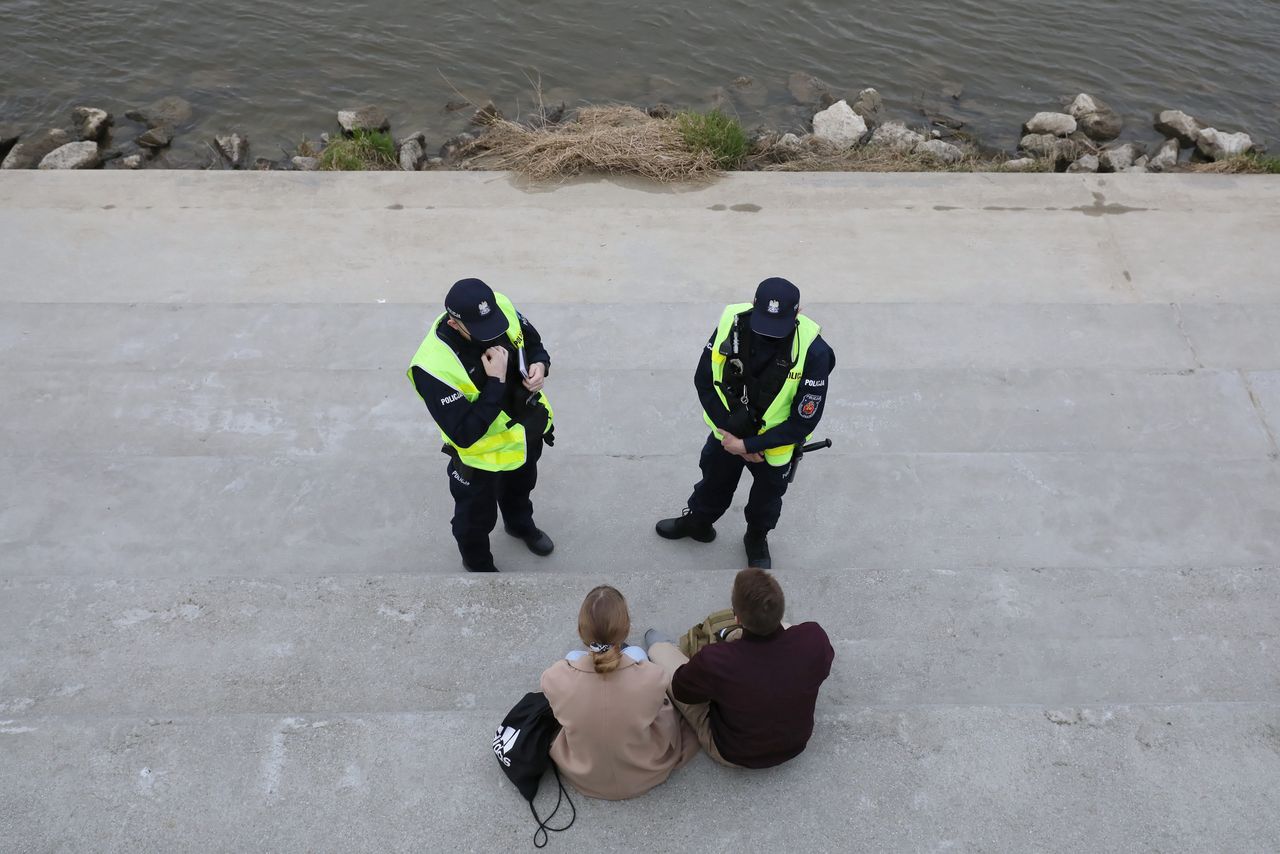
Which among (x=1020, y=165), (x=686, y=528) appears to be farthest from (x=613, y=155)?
(x=1020, y=165)

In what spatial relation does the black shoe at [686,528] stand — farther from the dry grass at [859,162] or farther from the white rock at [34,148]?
the white rock at [34,148]

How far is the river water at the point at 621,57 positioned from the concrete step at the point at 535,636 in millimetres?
8956

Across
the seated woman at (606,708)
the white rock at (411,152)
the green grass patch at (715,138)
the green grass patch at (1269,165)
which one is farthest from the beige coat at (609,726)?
the green grass patch at (1269,165)

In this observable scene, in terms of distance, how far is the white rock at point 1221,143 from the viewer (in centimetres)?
1114

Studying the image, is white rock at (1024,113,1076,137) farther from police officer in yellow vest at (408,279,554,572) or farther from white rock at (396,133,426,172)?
police officer in yellow vest at (408,279,554,572)

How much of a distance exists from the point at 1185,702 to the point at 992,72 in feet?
38.3

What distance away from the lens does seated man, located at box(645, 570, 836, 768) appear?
3283 mm

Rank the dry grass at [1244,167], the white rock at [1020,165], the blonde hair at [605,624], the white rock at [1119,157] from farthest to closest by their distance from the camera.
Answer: the white rock at [1119,157]
the white rock at [1020,165]
the dry grass at [1244,167]
the blonde hair at [605,624]

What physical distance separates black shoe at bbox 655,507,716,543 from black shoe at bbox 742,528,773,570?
0.22m

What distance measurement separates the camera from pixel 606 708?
3238 millimetres

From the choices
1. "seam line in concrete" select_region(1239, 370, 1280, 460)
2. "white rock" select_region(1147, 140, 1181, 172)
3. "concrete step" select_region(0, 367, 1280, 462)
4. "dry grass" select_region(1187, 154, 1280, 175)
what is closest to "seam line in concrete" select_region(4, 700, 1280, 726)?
"concrete step" select_region(0, 367, 1280, 462)

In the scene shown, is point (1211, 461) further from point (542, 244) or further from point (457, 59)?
point (457, 59)

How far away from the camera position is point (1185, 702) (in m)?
3.76

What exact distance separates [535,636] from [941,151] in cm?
849
